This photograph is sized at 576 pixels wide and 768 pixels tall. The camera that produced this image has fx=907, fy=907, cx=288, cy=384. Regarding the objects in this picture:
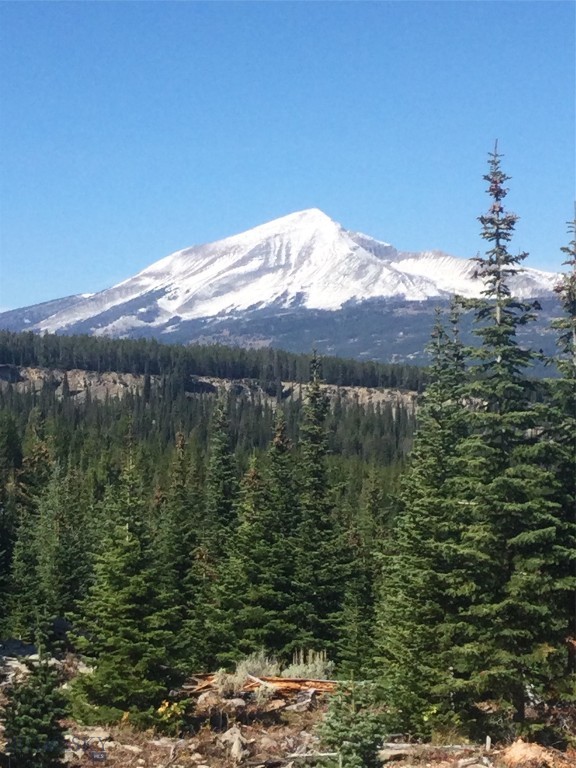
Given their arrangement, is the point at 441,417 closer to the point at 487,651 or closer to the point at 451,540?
the point at 451,540

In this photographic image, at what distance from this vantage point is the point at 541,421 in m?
19.9

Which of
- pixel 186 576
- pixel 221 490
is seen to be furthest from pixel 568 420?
pixel 221 490

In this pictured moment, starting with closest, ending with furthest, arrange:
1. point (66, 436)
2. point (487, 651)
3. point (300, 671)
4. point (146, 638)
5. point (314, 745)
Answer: point (314, 745)
point (487, 651)
point (146, 638)
point (300, 671)
point (66, 436)

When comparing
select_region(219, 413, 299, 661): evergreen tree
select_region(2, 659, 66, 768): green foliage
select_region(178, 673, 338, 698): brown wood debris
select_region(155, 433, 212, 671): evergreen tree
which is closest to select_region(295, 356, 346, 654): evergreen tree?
select_region(219, 413, 299, 661): evergreen tree

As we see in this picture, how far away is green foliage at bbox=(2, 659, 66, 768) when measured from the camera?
44.3 ft

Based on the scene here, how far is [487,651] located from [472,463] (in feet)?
12.4

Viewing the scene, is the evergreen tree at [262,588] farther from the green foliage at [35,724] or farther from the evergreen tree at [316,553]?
the green foliage at [35,724]

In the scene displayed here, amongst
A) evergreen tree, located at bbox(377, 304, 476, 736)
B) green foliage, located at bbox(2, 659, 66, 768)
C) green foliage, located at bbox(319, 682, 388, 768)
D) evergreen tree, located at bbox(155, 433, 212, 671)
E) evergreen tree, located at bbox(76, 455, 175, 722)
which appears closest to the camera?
green foliage, located at bbox(319, 682, 388, 768)

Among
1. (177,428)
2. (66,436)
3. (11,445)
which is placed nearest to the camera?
(11,445)

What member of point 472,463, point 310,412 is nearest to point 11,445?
point 310,412

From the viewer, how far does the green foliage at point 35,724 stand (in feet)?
44.3

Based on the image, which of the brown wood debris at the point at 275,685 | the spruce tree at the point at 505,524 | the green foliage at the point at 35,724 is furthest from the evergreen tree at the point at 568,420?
the green foliage at the point at 35,724

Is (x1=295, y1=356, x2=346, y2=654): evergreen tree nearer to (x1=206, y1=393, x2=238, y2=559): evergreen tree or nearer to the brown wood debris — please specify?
the brown wood debris

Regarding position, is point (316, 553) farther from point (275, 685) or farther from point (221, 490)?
point (221, 490)
